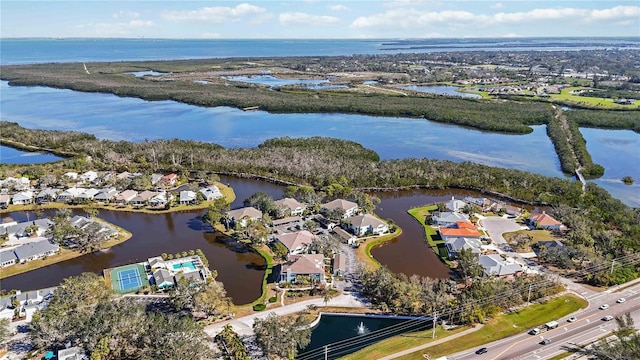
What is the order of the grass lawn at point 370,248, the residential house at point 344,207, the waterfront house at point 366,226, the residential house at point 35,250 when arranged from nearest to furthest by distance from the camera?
the grass lawn at point 370,248 → the residential house at point 35,250 → the waterfront house at point 366,226 → the residential house at point 344,207

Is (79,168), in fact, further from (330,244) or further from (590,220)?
(590,220)

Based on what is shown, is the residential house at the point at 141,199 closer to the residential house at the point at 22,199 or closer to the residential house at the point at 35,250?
the residential house at the point at 35,250

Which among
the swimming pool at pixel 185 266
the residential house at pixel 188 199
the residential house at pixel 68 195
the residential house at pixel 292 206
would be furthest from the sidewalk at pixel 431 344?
the residential house at pixel 68 195

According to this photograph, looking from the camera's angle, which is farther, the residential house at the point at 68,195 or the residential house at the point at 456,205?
the residential house at the point at 68,195

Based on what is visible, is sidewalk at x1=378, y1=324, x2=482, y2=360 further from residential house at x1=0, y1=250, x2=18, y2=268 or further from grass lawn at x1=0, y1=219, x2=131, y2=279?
residential house at x1=0, y1=250, x2=18, y2=268

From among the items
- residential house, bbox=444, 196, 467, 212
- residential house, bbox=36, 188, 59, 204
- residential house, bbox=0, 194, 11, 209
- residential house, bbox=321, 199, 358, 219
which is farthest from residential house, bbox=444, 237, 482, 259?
residential house, bbox=0, 194, 11, 209

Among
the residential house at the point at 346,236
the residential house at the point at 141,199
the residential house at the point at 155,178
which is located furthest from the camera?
the residential house at the point at 155,178

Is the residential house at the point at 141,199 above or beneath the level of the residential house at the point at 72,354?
above
